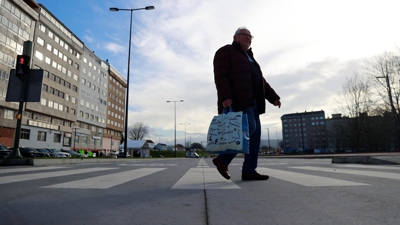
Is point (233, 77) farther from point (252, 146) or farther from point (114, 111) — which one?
point (114, 111)

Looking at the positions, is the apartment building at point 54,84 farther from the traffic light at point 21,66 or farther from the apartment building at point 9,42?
the traffic light at point 21,66

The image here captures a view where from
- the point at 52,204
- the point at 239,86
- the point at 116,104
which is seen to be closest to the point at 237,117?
the point at 239,86

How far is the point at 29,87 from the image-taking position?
9969 mm

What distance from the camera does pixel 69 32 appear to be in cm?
4962

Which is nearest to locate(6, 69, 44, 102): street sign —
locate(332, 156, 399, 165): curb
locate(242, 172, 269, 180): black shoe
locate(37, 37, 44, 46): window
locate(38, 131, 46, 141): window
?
locate(242, 172, 269, 180): black shoe

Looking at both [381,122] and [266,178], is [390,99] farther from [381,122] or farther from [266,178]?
[266,178]

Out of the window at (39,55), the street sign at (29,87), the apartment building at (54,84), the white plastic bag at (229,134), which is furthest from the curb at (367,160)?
the window at (39,55)

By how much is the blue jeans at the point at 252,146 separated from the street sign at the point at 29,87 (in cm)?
945

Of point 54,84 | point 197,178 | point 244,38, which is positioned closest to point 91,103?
point 54,84

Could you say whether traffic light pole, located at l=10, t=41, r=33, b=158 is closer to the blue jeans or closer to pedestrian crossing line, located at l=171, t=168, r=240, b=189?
pedestrian crossing line, located at l=171, t=168, r=240, b=189

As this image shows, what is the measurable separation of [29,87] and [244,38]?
9.69m

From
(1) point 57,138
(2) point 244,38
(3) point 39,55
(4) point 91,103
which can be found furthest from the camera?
(4) point 91,103

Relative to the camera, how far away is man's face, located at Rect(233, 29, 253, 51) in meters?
3.75

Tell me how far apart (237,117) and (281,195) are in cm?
113
